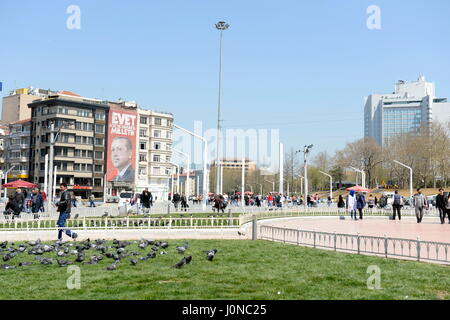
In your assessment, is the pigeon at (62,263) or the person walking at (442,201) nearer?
the pigeon at (62,263)

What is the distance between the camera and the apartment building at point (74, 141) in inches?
2768

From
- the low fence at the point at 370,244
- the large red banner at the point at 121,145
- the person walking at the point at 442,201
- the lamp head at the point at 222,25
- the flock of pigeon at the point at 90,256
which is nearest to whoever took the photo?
the flock of pigeon at the point at 90,256

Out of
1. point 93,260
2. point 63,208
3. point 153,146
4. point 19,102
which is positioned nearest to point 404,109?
point 153,146

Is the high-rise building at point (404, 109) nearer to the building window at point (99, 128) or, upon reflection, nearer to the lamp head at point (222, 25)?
the building window at point (99, 128)

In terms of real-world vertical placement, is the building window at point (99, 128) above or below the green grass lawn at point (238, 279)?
above

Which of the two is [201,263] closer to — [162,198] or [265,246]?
[265,246]

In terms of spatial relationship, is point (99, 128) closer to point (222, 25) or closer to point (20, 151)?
point (20, 151)

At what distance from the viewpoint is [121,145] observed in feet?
244

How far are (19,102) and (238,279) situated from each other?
88.3m

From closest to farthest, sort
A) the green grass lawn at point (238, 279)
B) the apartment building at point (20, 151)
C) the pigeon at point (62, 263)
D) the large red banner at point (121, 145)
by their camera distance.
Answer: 1. the green grass lawn at point (238, 279)
2. the pigeon at point (62, 263)
3. the large red banner at point (121, 145)
4. the apartment building at point (20, 151)

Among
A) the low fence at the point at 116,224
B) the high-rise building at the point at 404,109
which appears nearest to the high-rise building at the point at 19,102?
the low fence at the point at 116,224

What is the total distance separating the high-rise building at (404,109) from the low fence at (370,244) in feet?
430
